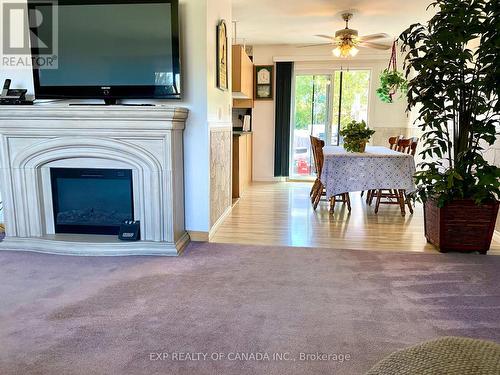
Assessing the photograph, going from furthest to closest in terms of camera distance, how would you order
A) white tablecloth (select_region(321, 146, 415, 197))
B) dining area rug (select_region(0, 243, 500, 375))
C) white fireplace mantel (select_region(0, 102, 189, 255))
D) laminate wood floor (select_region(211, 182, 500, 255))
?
white tablecloth (select_region(321, 146, 415, 197)) < laminate wood floor (select_region(211, 182, 500, 255)) < white fireplace mantel (select_region(0, 102, 189, 255)) < dining area rug (select_region(0, 243, 500, 375))

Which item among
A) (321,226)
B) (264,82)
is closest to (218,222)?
(321,226)

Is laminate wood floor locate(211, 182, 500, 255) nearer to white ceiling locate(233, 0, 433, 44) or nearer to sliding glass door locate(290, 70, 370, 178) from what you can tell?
sliding glass door locate(290, 70, 370, 178)

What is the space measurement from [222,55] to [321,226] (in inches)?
80.8

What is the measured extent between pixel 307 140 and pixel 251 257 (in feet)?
14.6

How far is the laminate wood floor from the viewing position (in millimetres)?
3309

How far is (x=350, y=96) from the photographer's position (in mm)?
6652

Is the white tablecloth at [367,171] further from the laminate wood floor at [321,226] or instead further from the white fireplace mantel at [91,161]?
the white fireplace mantel at [91,161]

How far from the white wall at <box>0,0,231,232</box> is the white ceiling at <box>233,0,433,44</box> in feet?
4.14

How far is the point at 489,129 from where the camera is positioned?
9.20ft

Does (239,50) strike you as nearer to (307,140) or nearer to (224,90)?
(224,90)

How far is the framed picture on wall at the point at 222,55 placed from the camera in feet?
11.5

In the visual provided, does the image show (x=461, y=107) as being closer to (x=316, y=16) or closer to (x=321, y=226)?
(x=321, y=226)

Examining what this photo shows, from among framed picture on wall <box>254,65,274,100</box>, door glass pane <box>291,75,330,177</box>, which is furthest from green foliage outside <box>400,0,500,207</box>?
framed picture on wall <box>254,65,274,100</box>

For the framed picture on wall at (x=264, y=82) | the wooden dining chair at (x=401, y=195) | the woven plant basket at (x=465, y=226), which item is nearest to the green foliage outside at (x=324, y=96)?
the framed picture on wall at (x=264, y=82)
